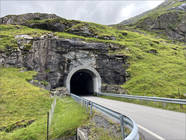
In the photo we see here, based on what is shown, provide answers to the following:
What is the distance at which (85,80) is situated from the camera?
3278 centimetres

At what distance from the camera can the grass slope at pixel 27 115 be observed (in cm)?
661

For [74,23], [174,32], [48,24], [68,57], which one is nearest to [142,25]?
[174,32]

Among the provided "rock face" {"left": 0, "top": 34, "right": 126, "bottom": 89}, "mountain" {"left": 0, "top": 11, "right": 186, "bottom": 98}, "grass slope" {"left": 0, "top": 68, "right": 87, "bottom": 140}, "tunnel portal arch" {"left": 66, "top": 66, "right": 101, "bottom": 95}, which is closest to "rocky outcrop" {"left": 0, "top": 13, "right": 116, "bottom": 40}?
"mountain" {"left": 0, "top": 11, "right": 186, "bottom": 98}

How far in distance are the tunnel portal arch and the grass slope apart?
8771 millimetres

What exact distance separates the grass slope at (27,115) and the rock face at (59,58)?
18.1ft

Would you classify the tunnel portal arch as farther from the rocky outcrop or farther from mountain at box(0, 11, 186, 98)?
the rocky outcrop

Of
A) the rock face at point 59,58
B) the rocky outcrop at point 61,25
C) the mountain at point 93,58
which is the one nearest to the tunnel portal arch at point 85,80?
the rock face at point 59,58

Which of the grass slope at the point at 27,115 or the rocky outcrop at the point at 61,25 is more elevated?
the rocky outcrop at the point at 61,25

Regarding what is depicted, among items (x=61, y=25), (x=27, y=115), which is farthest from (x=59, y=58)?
(x=27, y=115)

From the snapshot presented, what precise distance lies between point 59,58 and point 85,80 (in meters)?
11.8

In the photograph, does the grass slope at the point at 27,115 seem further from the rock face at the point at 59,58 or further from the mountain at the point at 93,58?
the mountain at the point at 93,58

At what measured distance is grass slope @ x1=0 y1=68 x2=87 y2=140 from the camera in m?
6.61

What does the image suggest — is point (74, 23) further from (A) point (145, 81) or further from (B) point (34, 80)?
(A) point (145, 81)

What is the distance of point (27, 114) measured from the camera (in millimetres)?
9164
